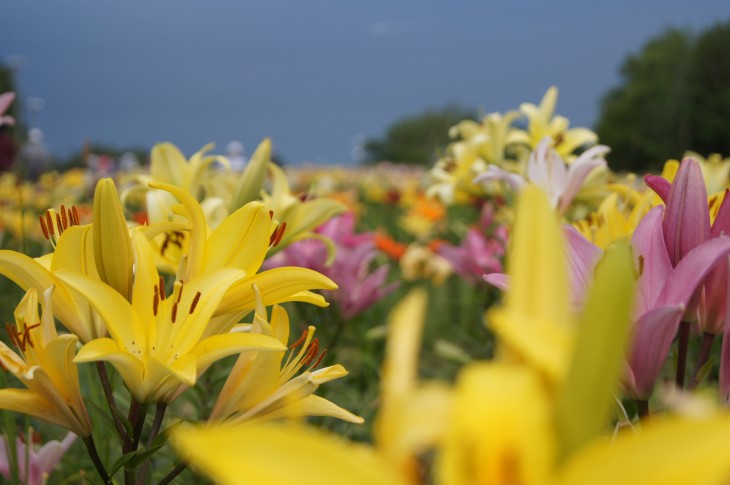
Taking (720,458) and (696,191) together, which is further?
(696,191)

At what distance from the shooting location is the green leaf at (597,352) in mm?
253

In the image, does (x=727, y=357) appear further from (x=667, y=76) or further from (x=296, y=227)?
(x=667, y=76)

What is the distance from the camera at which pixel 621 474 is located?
0.24 meters

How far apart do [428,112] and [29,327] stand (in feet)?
106

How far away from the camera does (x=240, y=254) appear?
631 millimetres

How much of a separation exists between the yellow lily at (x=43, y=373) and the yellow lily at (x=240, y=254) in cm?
12

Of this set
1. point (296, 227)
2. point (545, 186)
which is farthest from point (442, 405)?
point (545, 186)

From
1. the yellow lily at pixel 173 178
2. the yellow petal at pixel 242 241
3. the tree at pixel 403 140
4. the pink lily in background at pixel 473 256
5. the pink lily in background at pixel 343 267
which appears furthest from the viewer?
the tree at pixel 403 140

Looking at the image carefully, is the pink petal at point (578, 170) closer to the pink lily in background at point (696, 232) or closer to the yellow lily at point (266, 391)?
the pink lily in background at point (696, 232)

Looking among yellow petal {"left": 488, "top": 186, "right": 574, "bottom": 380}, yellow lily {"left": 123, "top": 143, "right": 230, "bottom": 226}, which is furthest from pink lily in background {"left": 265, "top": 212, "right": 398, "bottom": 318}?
yellow petal {"left": 488, "top": 186, "right": 574, "bottom": 380}

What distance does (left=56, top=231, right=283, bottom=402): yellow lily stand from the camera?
0.52 metres

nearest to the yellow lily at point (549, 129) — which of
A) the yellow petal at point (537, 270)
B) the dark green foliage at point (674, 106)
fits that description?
the yellow petal at point (537, 270)

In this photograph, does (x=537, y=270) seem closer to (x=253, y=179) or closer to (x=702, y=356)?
(x=702, y=356)

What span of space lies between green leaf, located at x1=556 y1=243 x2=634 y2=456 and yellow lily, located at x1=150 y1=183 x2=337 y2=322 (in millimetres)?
380
